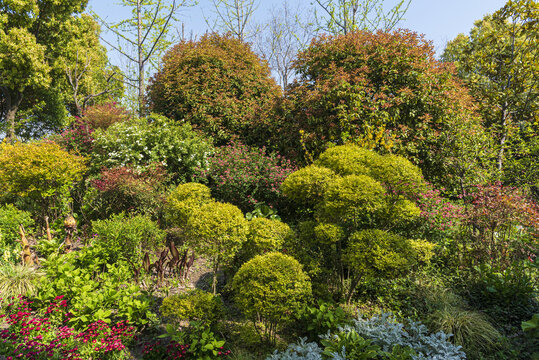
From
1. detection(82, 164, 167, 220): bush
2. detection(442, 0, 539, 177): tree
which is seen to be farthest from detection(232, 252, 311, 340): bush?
detection(442, 0, 539, 177): tree

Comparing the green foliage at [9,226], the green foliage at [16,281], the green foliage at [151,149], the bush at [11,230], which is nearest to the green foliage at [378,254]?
the green foliage at [16,281]

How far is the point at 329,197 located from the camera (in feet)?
13.4

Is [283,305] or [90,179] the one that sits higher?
[90,179]

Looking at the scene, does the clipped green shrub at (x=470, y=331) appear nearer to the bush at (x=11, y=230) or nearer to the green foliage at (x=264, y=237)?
the green foliage at (x=264, y=237)

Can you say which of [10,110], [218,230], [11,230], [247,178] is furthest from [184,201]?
[10,110]

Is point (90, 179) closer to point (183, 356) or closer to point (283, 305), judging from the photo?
point (183, 356)

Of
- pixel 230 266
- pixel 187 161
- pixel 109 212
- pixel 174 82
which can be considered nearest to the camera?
pixel 230 266

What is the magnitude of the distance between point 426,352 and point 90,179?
7912mm

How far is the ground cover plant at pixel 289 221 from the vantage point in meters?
3.43

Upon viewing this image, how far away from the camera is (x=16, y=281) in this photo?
4230 millimetres

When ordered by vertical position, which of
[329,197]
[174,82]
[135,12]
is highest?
[135,12]

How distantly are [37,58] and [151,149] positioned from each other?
10.3 m

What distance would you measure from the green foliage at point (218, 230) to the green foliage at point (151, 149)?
4.33m

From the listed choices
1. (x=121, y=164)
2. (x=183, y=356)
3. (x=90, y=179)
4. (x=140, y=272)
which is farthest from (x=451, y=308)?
(x=90, y=179)
